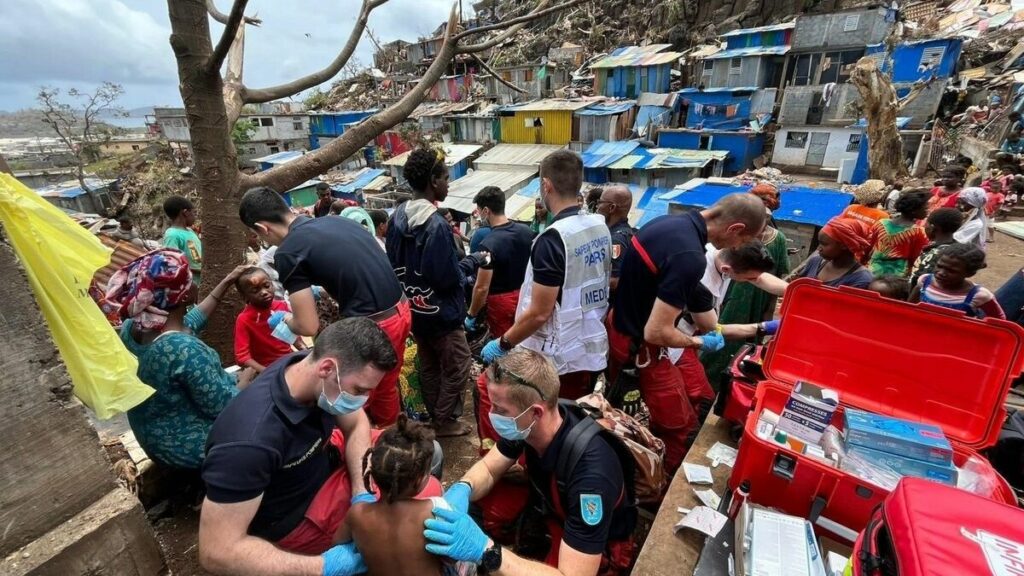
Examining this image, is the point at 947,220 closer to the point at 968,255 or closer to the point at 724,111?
the point at 968,255

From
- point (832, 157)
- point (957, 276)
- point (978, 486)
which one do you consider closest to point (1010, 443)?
point (978, 486)

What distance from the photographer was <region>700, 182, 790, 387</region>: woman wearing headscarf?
3891mm

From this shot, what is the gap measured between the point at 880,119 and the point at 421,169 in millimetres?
18513

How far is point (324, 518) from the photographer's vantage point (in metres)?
2.03

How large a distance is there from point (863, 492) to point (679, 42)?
41.0 meters

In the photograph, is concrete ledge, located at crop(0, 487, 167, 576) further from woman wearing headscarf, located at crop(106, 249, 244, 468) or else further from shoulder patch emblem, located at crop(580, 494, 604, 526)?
shoulder patch emblem, located at crop(580, 494, 604, 526)

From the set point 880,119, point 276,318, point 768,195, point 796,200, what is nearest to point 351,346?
point 276,318

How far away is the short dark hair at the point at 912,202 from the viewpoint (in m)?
4.24

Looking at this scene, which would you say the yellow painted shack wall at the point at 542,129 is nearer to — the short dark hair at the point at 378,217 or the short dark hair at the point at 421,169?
the short dark hair at the point at 378,217

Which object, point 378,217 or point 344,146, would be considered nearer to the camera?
point 344,146

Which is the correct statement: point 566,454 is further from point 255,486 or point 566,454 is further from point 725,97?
point 725,97

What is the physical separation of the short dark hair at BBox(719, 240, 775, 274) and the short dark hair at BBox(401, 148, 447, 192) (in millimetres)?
2287

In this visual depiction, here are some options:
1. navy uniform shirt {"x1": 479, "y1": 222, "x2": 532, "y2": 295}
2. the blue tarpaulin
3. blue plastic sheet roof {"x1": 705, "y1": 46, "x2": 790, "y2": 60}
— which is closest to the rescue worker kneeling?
navy uniform shirt {"x1": 479, "y1": 222, "x2": 532, "y2": 295}

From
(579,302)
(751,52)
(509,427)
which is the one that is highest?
(751,52)
